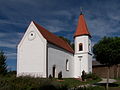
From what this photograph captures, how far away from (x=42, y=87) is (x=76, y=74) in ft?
90.4

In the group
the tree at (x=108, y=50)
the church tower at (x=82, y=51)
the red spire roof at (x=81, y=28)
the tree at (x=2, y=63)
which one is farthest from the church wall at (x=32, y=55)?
the red spire roof at (x=81, y=28)

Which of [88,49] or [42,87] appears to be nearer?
[42,87]

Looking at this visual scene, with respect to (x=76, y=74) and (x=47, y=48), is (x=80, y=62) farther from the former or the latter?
(x=47, y=48)

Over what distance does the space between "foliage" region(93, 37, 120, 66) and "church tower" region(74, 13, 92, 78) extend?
18018mm

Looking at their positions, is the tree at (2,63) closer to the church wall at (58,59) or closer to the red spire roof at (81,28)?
the church wall at (58,59)

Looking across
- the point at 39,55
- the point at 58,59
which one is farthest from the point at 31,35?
the point at 58,59

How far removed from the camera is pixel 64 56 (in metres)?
33.2

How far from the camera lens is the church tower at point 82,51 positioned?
36.0m

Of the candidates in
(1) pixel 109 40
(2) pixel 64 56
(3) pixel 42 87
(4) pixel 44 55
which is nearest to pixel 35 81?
(3) pixel 42 87

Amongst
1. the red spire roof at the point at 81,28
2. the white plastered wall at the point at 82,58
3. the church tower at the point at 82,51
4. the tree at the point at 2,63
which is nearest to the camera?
the tree at the point at 2,63

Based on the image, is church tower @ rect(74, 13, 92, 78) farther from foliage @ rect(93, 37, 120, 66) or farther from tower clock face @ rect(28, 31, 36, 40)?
foliage @ rect(93, 37, 120, 66)

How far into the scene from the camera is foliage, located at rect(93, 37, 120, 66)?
55.0 feet

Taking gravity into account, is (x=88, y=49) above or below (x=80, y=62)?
above

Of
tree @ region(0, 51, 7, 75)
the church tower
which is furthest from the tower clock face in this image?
the church tower
